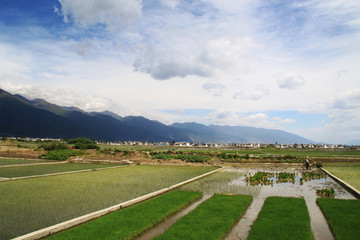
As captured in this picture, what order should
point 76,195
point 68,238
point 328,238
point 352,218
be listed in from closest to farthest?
point 68,238 < point 328,238 < point 352,218 < point 76,195

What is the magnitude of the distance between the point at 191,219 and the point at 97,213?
3.91m

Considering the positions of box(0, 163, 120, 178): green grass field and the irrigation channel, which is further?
box(0, 163, 120, 178): green grass field

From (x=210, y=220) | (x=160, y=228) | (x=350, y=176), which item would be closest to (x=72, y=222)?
(x=160, y=228)

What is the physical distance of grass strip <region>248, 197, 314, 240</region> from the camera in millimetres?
7730

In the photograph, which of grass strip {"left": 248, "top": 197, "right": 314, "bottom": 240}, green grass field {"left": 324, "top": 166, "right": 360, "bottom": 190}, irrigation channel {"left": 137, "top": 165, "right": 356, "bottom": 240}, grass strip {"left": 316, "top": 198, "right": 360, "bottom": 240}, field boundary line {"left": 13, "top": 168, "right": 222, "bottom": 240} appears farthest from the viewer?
green grass field {"left": 324, "top": 166, "right": 360, "bottom": 190}

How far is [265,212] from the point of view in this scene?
10.3 m

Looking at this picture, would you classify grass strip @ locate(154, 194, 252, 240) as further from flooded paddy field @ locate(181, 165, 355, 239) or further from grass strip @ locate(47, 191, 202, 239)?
grass strip @ locate(47, 191, 202, 239)

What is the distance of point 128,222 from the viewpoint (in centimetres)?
871

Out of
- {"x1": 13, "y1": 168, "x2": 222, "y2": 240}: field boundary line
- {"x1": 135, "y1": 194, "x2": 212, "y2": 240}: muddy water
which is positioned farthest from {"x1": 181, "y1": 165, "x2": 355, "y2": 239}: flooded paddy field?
{"x1": 13, "y1": 168, "x2": 222, "y2": 240}: field boundary line

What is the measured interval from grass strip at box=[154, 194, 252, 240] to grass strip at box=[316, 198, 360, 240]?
3.50 m

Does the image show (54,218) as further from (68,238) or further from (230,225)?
(230,225)

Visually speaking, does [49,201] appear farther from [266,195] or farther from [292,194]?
[292,194]

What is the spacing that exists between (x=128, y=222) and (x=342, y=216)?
885 centimetres

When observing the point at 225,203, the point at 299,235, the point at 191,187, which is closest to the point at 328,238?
the point at 299,235
